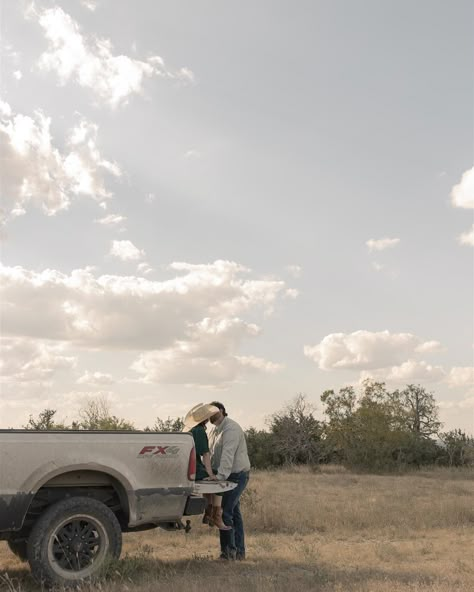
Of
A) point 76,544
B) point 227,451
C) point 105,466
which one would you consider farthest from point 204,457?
point 76,544

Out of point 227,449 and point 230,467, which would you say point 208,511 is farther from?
point 227,449

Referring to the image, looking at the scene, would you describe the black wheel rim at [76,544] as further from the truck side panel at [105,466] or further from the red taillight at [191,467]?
the red taillight at [191,467]

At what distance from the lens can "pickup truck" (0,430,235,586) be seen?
6.71m

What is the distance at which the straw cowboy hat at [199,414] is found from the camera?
8531 mm

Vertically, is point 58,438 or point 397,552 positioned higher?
point 58,438

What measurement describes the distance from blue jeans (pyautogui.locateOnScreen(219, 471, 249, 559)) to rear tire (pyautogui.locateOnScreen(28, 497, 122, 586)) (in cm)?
183

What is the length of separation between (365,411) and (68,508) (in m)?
32.4

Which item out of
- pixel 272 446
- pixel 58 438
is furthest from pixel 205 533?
pixel 272 446

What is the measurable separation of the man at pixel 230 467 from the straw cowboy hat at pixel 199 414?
0.29ft

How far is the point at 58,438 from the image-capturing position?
6.98 metres

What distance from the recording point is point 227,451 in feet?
27.7

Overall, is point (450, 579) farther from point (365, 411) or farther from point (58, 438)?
point (365, 411)

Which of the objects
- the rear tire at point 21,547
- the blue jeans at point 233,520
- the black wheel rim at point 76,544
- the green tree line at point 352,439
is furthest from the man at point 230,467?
the green tree line at point 352,439

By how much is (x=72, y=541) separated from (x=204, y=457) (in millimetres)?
2064
